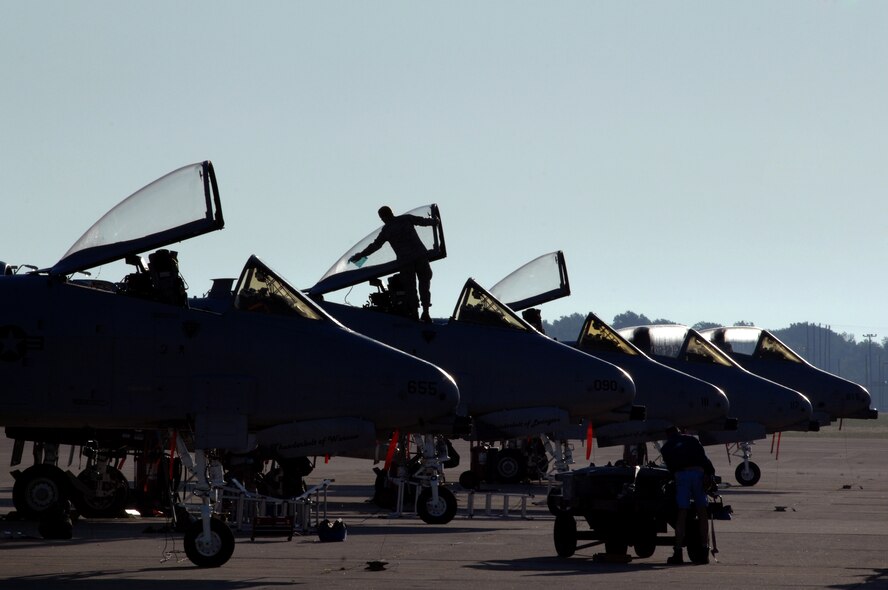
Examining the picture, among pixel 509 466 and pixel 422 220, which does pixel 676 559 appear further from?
pixel 509 466

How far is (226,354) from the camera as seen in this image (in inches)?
627

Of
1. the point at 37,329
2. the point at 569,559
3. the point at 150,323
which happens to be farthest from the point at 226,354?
the point at 569,559

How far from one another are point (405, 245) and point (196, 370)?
7277 mm

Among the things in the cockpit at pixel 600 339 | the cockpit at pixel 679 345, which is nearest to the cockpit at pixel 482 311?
the cockpit at pixel 600 339

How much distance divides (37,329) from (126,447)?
636 centimetres

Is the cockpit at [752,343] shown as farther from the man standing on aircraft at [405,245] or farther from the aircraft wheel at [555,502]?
the man standing on aircraft at [405,245]

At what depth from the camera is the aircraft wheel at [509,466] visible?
109 ft

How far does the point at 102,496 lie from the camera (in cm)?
2202

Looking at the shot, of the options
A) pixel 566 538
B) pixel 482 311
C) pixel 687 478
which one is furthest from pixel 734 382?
pixel 566 538

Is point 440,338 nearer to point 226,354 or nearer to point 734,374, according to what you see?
point 226,354

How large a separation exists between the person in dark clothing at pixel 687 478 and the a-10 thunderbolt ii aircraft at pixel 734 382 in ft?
54.1

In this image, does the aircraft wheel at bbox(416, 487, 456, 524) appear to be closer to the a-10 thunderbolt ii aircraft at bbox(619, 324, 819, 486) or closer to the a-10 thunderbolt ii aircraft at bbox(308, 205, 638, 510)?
the a-10 thunderbolt ii aircraft at bbox(308, 205, 638, 510)

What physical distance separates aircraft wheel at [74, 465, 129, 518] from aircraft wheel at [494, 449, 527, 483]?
1260cm

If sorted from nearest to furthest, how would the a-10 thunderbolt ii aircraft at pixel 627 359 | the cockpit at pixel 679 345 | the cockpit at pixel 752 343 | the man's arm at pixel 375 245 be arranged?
the man's arm at pixel 375 245 < the a-10 thunderbolt ii aircraft at pixel 627 359 < the cockpit at pixel 679 345 < the cockpit at pixel 752 343
